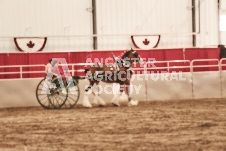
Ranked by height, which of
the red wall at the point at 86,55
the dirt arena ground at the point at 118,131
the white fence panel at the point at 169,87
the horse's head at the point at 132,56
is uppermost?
the red wall at the point at 86,55

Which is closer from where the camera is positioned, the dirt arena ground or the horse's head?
the dirt arena ground

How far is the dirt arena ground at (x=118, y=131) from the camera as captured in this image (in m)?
5.70

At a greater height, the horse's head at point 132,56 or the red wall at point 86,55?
the red wall at point 86,55

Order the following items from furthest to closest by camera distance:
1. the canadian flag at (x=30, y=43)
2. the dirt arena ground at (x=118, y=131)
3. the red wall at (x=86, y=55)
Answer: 1. the canadian flag at (x=30, y=43)
2. the red wall at (x=86, y=55)
3. the dirt arena ground at (x=118, y=131)

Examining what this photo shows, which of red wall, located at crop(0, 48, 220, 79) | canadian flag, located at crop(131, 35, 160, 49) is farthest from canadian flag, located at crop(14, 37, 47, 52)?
canadian flag, located at crop(131, 35, 160, 49)

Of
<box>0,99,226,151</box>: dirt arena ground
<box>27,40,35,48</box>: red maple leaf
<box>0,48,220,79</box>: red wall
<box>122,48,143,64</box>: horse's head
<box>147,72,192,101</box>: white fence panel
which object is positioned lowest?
<box>0,99,226,151</box>: dirt arena ground

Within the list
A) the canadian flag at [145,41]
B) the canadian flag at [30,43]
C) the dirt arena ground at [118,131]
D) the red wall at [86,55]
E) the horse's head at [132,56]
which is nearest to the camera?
the dirt arena ground at [118,131]

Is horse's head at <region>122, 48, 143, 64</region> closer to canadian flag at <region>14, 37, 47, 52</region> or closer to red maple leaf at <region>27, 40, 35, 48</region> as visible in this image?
canadian flag at <region>14, 37, 47, 52</region>

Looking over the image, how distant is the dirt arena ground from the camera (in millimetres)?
5699

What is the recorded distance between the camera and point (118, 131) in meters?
6.96

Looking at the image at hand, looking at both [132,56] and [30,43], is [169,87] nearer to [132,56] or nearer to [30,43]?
[132,56]

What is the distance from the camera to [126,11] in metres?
18.6

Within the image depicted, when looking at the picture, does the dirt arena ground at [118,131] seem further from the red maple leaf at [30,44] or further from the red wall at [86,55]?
the red maple leaf at [30,44]

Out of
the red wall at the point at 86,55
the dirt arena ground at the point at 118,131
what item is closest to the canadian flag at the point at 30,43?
the red wall at the point at 86,55
